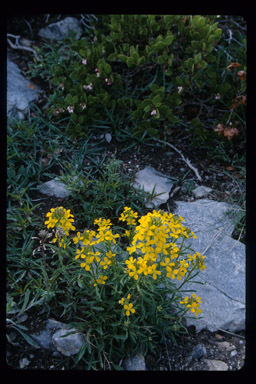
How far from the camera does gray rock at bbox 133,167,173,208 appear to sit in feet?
8.87

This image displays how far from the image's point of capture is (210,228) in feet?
8.66

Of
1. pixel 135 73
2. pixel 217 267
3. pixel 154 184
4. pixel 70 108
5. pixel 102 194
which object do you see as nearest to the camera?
pixel 217 267

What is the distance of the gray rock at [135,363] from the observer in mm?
1968

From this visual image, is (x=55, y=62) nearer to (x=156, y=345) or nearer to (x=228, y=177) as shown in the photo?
(x=228, y=177)

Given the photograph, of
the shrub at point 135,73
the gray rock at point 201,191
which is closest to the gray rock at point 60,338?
A: the gray rock at point 201,191

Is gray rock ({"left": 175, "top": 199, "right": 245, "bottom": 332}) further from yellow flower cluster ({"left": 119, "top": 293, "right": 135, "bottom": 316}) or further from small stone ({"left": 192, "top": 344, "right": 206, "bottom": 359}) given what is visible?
yellow flower cluster ({"left": 119, "top": 293, "right": 135, "bottom": 316})

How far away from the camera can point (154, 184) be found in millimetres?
2811

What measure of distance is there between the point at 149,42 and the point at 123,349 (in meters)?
2.33

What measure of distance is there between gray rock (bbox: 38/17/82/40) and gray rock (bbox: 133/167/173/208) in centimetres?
176

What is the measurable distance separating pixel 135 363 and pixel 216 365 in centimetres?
46

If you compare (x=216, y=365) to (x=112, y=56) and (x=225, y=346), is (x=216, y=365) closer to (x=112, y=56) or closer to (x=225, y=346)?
(x=225, y=346)

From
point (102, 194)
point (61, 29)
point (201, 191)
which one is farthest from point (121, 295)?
point (61, 29)

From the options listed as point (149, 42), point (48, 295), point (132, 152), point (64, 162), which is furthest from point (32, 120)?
point (48, 295)

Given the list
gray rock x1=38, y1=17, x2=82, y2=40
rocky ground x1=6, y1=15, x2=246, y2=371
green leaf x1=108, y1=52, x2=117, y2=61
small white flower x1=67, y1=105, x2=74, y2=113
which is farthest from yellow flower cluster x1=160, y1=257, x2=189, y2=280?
gray rock x1=38, y1=17, x2=82, y2=40
